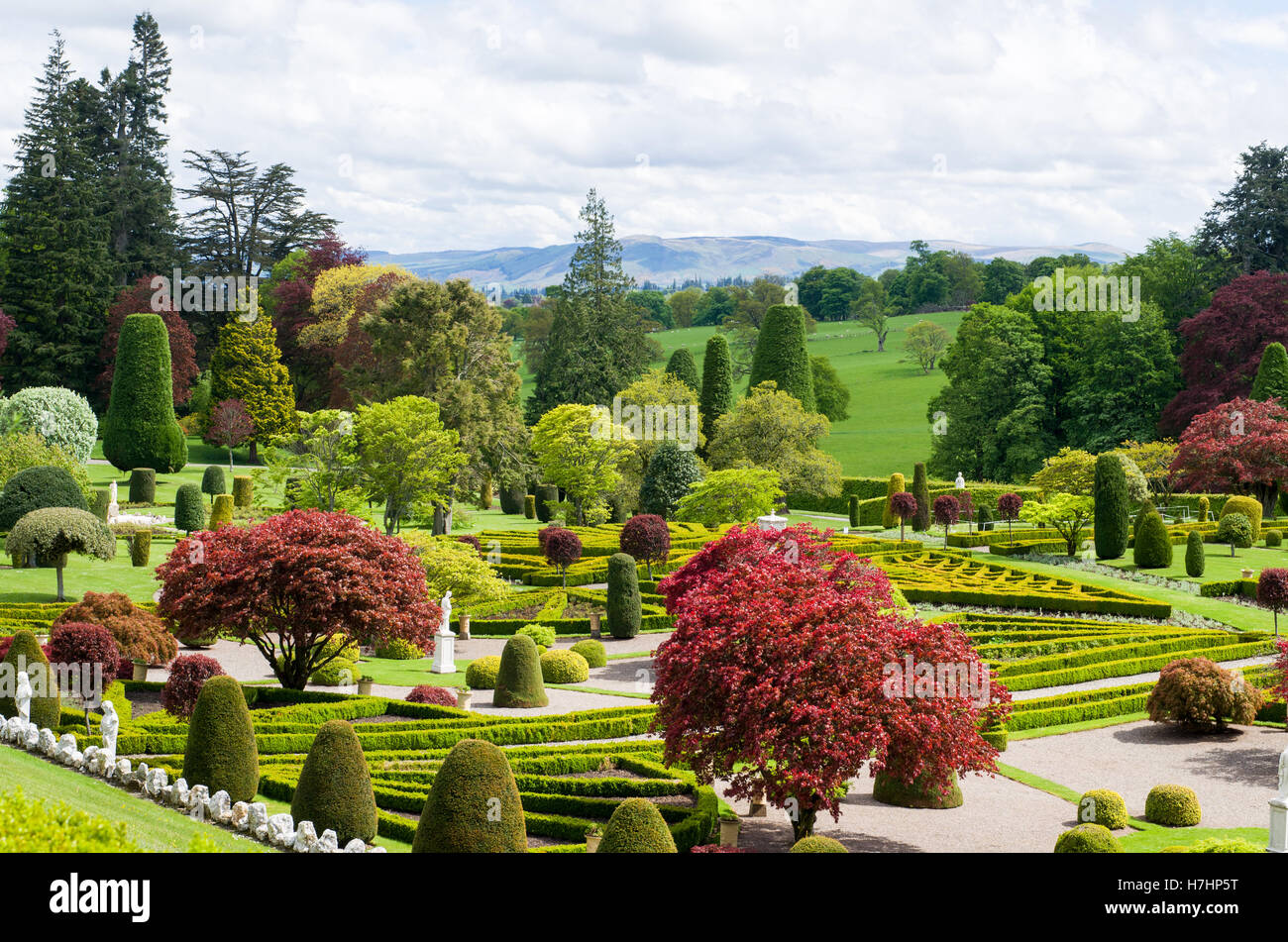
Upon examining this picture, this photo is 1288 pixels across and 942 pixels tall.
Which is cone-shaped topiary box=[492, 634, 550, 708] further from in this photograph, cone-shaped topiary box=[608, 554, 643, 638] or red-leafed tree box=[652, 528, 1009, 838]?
red-leafed tree box=[652, 528, 1009, 838]

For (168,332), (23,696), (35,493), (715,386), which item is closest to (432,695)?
(23,696)

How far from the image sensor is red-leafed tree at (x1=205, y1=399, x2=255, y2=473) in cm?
6638

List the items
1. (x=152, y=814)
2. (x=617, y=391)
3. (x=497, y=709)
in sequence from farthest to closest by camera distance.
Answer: (x=617, y=391) < (x=497, y=709) < (x=152, y=814)

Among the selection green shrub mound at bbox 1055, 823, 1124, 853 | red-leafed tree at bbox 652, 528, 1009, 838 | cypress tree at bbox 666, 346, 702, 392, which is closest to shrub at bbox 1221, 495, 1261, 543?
red-leafed tree at bbox 652, 528, 1009, 838

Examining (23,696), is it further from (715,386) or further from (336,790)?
(715,386)

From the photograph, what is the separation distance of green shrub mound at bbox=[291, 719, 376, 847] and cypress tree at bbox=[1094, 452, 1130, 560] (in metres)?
35.5

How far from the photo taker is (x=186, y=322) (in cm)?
7762

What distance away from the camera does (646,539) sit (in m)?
43.3

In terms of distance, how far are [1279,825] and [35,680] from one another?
68.6 ft

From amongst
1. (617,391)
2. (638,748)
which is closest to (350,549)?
(638,748)

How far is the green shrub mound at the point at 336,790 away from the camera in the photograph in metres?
17.6

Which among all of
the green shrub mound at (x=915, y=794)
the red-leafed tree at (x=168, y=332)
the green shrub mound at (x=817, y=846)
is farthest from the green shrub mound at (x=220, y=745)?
the red-leafed tree at (x=168, y=332)
